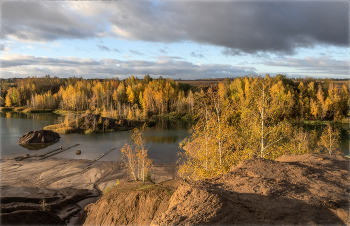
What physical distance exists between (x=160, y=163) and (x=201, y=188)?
2054 cm

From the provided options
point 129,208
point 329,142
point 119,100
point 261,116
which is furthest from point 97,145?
point 119,100

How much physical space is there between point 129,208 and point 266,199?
7740 mm

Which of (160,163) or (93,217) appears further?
(160,163)

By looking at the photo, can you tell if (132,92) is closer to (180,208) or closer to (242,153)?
(242,153)

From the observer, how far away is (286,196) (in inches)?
267

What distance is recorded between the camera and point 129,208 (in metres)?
11.7

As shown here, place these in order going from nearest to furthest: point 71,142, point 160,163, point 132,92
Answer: point 160,163 < point 71,142 < point 132,92

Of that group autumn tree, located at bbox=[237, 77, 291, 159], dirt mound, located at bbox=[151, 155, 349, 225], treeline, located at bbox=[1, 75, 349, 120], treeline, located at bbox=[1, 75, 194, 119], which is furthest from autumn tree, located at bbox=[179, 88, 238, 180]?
treeline, located at bbox=[1, 75, 194, 119]

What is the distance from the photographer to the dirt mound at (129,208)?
11203mm

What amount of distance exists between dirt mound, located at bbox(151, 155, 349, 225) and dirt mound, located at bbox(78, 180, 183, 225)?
4425 mm

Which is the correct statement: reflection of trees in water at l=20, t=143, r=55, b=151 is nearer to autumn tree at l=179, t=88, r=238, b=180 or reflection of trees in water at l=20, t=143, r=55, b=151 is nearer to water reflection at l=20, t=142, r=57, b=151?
water reflection at l=20, t=142, r=57, b=151

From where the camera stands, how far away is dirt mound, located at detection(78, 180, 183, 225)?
11.2 meters

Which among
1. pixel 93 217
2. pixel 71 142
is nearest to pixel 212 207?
pixel 93 217

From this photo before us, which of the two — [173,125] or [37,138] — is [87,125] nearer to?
[37,138]
